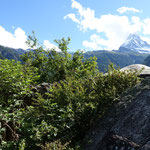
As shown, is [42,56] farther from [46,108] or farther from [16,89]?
[46,108]

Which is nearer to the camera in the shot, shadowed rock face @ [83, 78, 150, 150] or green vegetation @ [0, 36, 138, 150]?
shadowed rock face @ [83, 78, 150, 150]

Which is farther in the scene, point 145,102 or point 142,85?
point 142,85

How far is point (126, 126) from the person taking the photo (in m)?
3.53

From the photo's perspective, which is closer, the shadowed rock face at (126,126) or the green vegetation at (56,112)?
the shadowed rock face at (126,126)

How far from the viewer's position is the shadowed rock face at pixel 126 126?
3155mm

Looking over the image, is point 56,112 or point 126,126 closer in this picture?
point 126,126

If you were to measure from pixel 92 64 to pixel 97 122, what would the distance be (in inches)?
310

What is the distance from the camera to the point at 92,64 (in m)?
Answer: 11.9

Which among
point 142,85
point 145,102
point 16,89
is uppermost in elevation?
point 142,85

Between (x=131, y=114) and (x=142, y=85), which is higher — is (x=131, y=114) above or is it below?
below

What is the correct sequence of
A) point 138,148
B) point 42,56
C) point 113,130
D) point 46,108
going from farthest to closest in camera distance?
point 42,56, point 46,108, point 113,130, point 138,148

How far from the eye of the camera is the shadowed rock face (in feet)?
10.4

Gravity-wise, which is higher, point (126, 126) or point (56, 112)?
point (126, 126)

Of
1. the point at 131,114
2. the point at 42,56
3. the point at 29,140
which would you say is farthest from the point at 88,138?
the point at 42,56
